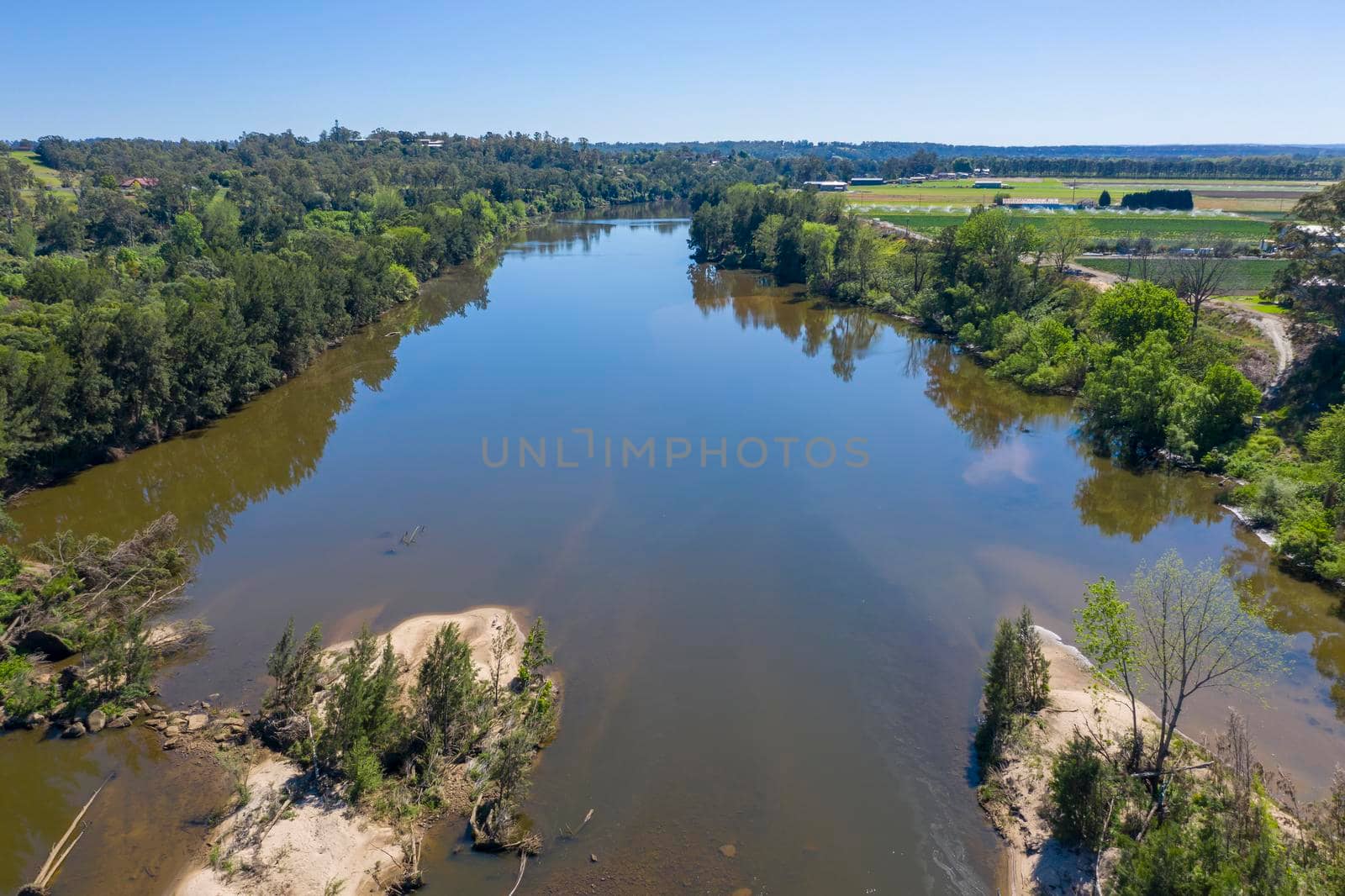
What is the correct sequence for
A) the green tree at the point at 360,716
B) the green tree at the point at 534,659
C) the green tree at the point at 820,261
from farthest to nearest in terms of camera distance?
the green tree at the point at 820,261
the green tree at the point at 534,659
the green tree at the point at 360,716

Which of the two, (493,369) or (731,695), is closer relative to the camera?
(731,695)

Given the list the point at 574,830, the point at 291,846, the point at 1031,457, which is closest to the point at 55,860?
the point at 291,846

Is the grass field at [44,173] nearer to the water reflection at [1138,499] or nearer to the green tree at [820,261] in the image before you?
the green tree at [820,261]

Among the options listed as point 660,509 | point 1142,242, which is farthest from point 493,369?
point 1142,242

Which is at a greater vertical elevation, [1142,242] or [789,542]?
[1142,242]

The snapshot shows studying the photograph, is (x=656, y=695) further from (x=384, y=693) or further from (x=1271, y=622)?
(x=1271, y=622)

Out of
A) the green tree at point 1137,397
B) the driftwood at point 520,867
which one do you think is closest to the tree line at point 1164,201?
the green tree at point 1137,397
